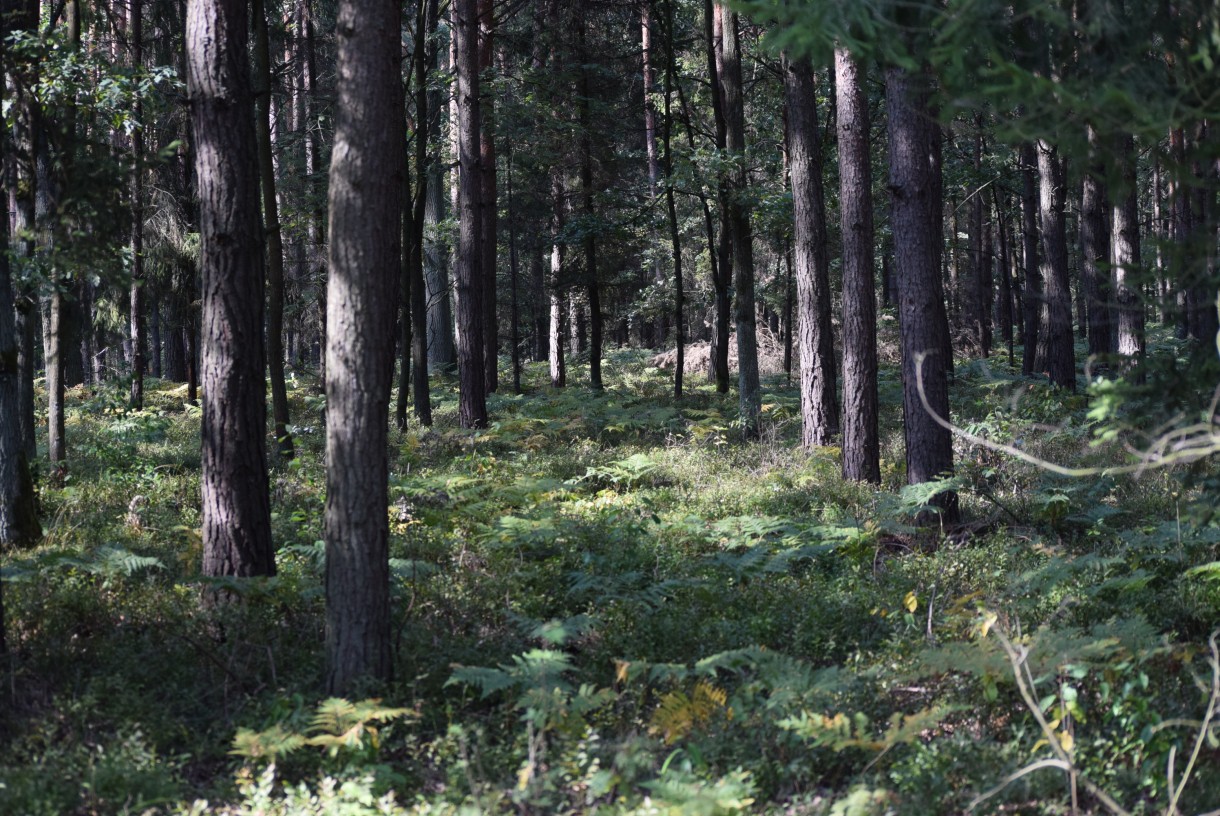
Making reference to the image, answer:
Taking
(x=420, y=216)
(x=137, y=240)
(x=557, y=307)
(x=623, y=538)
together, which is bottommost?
(x=623, y=538)

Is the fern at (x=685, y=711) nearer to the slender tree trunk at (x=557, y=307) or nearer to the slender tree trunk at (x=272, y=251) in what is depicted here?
the slender tree trunk at (x=272, y=251)

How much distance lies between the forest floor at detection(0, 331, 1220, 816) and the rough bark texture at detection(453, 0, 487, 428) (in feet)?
16.0

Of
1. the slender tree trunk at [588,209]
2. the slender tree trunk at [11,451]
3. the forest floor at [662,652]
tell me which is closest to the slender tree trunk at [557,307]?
the slender tree trunk at [588,209]

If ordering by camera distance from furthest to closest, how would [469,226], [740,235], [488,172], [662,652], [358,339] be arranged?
1. [488,172]
2. [740,235]
3. [469,226]
4. [662,652]
5. [358,339]

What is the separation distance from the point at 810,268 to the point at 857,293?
5.91ft

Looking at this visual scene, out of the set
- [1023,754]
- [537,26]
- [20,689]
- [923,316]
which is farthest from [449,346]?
[1023,754]

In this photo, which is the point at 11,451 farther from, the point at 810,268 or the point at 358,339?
the point at 810,268

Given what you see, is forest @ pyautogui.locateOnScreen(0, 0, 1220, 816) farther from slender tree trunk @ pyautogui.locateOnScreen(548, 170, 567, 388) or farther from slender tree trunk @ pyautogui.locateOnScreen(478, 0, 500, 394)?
slender tree trunk @ pyautogui.locateOnScreen(548, 170, 567, 388)

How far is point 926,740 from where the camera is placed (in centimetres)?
509

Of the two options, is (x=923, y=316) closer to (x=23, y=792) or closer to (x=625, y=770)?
(x=625, y=770)

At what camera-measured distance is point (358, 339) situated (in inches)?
211

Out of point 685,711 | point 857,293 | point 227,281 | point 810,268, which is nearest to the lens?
point 685,711

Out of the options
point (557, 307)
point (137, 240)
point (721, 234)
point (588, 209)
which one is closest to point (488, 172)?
point (588, 209)

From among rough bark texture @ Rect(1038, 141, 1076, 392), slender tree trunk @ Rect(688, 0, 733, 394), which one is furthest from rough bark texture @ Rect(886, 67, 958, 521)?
rough bark texture @ Rect(1038, 141, 1076, 392)
